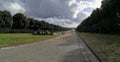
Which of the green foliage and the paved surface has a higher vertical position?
the green foliage

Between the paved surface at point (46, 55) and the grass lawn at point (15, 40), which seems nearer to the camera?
the paved surface at point (46, 55)

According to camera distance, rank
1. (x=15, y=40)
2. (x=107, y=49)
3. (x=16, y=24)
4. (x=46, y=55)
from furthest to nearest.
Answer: (x=16, y=24) → (x=15, y=40) → (x=107, y=49) → (x=46, y=55)

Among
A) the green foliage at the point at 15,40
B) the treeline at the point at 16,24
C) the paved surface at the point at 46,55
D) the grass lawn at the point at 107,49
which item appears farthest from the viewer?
the treeline at the point at 16,24

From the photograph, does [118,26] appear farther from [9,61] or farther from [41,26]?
[41,26]

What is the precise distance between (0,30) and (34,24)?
5886cm

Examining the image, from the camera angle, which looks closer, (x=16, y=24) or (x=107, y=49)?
(x=107, y=49)

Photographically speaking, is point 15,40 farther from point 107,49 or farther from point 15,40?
point 107,49

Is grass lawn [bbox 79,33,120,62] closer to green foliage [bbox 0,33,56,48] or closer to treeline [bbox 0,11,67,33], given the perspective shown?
green foliage [bbox 0,33,56,48]

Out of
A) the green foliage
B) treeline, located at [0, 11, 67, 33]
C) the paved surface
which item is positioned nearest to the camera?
the paved surface

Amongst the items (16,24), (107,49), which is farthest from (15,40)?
(16,24)

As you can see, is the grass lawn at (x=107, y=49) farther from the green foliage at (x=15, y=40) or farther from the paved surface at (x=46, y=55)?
the green foliage at (x=15, y=40)

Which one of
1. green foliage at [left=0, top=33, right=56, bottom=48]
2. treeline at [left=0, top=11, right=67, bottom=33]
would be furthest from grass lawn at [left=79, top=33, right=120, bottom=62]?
treeline at [left=0, top=11, right=67, bottom=33]

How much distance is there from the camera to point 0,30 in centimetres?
9375

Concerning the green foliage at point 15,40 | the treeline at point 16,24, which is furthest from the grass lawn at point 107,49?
the treeline at point 16,24
